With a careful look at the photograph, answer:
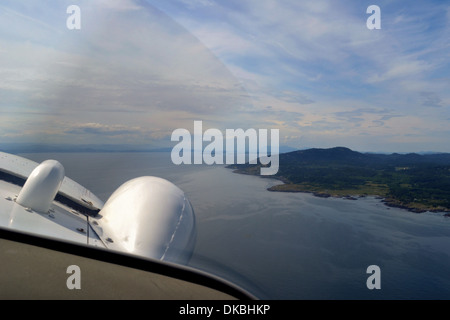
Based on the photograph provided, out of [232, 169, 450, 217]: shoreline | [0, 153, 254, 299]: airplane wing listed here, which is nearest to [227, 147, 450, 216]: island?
[232, 169, 450, 217]: shoreline

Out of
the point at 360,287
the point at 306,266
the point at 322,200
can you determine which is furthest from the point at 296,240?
the point at 322,200

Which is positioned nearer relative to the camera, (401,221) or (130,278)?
(130,278)

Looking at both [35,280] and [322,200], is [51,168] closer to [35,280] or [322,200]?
[35,280]

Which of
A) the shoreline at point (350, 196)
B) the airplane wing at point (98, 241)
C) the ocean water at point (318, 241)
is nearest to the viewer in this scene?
the airplane wing at point (98, 241)

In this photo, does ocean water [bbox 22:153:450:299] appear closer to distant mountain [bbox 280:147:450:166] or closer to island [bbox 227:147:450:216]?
island [bbox 227:147:450:216]

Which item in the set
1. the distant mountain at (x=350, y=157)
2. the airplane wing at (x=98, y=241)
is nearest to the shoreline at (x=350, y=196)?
the distant mountain at (x=350, y=157)

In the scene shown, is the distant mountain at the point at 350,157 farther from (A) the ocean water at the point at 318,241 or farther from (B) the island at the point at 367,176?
(A) the ocean water at the point at 318,241

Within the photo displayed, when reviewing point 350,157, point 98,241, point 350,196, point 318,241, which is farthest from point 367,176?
point 98,241
